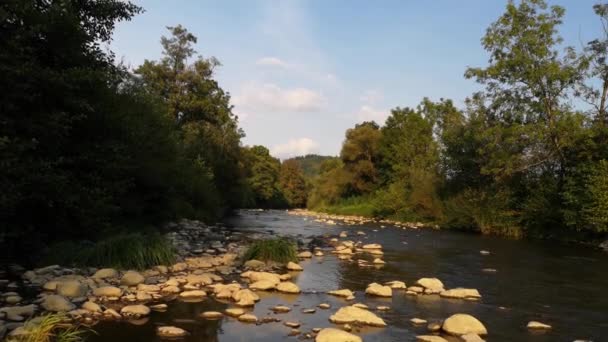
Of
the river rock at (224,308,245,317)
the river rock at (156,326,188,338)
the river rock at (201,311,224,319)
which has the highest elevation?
the river rock at (224,308,245,317)

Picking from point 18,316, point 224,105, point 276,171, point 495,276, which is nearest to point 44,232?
point 18,316

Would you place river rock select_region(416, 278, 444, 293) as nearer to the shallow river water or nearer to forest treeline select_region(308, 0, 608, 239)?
the shallow river water

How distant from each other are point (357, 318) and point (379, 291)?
2416 mm

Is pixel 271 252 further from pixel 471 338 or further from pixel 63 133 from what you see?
pixel 471 338

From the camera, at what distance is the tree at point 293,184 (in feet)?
304

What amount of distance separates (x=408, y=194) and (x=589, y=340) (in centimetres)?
3371

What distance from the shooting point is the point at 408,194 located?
41.2m

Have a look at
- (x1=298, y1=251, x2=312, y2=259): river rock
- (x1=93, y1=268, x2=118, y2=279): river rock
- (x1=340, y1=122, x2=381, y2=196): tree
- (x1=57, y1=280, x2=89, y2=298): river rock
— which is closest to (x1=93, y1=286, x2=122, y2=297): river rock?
(x1=57, y1=280, x2=89, y2=298): river rock

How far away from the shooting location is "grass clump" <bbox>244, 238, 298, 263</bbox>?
1440 cm

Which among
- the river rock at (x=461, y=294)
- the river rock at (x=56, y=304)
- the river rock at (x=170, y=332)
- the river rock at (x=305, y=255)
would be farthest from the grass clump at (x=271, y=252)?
the river rock at (x=170, y=332)

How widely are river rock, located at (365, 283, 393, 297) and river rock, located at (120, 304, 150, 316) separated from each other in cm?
476

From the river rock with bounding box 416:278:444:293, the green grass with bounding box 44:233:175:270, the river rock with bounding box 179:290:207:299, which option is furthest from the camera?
the green grass with bounding box 44:233:175:270

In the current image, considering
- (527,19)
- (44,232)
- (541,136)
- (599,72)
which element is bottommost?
(44,232)

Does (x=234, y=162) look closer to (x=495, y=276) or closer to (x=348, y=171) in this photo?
(x=348, y=171)
